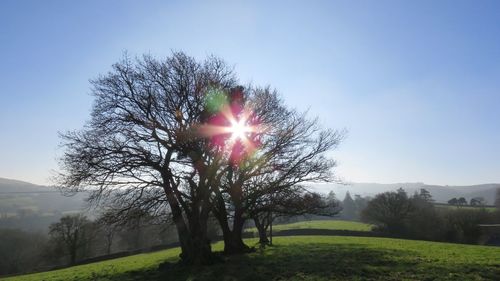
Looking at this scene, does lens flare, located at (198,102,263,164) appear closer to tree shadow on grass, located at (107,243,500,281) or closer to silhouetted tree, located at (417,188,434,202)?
tree shadow on grass, located at (107,243,500,281)

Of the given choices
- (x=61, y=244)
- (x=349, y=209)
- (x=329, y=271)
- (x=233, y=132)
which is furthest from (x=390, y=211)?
(x=349, y=209)

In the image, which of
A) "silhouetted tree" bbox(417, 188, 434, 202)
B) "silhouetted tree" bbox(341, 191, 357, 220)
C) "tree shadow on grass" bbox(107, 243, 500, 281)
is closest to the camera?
"tree shadow on grass" bbox(107, 243, 500, 281)

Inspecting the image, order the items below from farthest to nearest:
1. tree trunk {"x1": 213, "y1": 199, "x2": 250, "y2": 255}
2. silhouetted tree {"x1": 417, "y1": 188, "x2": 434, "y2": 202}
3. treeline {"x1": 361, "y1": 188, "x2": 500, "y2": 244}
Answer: silhouetted tree {"x1": 417, "y1": 188, "x2": 434, "y2": 202} < treeline {"x1": 361, "y1": 188, "x2": 500, "y2": 244} < tree trunk {"x1": 213, "y1": 199, "x2": 250, "y2": 255}

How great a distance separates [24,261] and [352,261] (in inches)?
2665

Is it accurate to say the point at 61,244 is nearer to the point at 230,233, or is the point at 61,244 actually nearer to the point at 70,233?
the point at 70,233

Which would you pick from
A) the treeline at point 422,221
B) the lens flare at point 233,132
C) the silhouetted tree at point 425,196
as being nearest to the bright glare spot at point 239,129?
the lens flare at point 233,132

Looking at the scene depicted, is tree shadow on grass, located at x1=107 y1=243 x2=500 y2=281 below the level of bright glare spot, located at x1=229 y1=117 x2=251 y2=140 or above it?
below

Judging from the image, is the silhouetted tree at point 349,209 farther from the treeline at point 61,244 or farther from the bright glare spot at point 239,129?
the bright glare spot at point 239,129

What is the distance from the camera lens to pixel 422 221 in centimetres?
7075

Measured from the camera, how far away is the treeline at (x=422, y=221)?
213 feet

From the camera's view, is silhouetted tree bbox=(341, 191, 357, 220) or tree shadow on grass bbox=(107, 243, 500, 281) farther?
silhouetted tree bbox=(341, 191, 357, 220)

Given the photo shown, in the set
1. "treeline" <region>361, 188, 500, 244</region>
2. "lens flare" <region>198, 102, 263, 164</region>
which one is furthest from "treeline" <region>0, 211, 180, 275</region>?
"treeline" <region>361, 188, 500, 244</region>

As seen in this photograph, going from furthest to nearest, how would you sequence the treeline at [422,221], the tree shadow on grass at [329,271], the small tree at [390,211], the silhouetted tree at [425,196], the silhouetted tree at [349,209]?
the silhouetted tree at [349,209] < the silhouetted tree at [425,196] < the small tree at [390,211] < the treeline at [422,221] < the tree shadow on grass at [329,271]

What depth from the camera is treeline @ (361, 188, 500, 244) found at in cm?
6506
